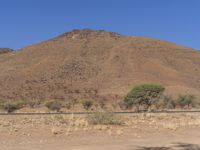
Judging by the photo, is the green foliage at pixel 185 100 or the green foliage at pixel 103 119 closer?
the green foliage at pixel 103 119

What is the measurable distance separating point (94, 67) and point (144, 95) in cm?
4427

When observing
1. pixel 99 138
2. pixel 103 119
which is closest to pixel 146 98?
pixel 103 119

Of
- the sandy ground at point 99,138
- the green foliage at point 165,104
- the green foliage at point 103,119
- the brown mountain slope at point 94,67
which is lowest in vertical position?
the sandy ground at point 99,138

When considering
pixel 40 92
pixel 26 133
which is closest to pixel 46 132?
pixel 26 133

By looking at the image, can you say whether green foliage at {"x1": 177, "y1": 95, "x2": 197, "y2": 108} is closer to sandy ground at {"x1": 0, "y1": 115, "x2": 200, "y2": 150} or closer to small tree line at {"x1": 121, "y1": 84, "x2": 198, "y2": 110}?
small tree line at {"x1": 121, "y1": 84, "x2": 198, "y2": 110}

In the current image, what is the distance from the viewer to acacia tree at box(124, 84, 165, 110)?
66.6m

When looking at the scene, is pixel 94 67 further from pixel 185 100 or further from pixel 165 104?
pixel 165 104

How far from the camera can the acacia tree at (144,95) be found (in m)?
66.6

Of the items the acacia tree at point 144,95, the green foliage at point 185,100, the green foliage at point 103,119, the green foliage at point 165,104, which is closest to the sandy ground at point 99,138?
the green foliage at point 103,119

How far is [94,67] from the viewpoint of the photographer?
11000 cm

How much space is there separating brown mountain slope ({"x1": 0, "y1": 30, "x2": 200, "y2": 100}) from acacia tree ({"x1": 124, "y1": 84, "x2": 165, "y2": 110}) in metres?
21.5

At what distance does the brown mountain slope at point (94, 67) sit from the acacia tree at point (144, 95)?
70.6 feet

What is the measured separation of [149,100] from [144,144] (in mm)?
48150

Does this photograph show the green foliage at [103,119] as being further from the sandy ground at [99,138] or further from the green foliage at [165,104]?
the green foliage at [165,104]
